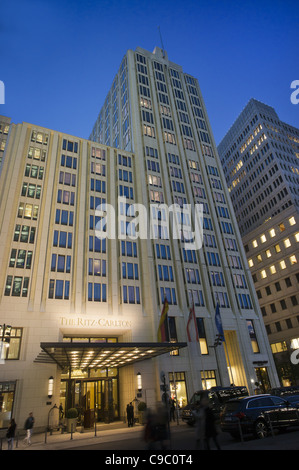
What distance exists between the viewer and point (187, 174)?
2191 inches

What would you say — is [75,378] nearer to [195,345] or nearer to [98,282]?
[98,282]

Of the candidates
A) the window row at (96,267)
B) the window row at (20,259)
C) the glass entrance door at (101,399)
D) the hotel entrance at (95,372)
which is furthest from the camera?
the window row at (96,267)

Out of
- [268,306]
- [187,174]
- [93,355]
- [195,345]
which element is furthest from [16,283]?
[268,306]

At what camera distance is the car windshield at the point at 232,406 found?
618 inches

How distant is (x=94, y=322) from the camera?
35312 millimetres

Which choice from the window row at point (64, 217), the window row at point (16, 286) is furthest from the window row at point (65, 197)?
the window row at point (16, 286)

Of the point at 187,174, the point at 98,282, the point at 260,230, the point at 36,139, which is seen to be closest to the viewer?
the point at 98,282

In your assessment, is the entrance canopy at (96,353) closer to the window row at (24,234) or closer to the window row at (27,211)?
the window row at (24,234)

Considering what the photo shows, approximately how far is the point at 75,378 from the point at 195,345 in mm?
16176

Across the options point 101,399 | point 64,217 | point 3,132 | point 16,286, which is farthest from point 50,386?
point 3,132

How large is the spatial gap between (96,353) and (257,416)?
16639 mm

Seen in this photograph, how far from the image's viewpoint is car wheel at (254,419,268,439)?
15048mm

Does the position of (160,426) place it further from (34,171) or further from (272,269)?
(272,269)
